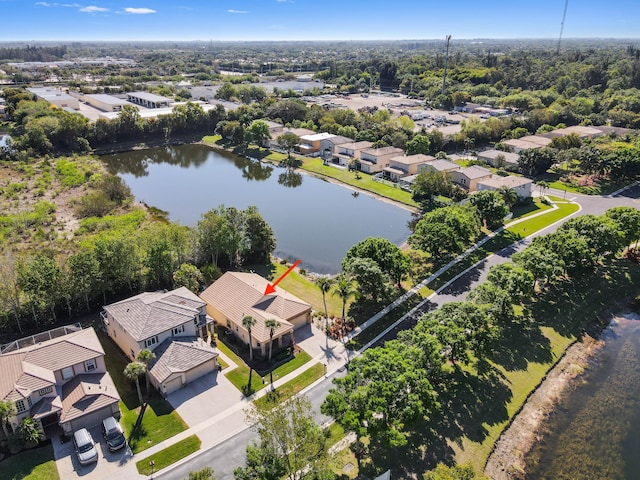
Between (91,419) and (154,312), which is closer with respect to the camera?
(91,419)

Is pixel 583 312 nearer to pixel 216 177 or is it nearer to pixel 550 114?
pixel 216 177

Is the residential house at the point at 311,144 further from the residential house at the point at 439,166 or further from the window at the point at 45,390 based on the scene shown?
the window at the point at 45,390

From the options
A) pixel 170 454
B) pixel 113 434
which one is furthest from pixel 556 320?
pixel 113 434

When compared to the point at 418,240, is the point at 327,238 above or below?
below

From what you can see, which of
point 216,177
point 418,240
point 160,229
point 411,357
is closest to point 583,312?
point 418,240

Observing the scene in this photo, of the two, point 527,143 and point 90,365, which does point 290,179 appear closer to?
point 527,143

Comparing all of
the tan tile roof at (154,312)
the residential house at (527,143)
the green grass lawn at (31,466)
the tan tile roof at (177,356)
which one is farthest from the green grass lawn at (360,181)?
the green grass lawn at (31,466)
